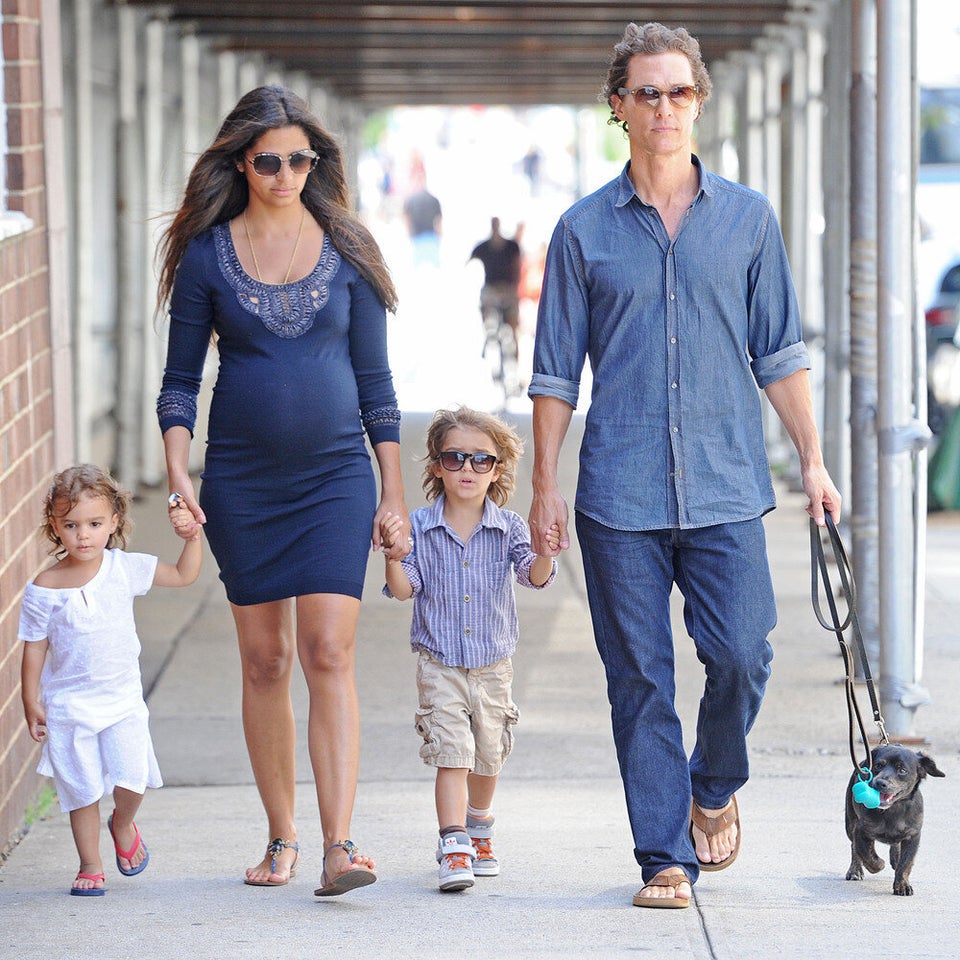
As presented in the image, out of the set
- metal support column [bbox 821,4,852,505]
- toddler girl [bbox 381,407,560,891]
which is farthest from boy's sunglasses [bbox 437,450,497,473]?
metal support column [bbox 821,4,852,505]

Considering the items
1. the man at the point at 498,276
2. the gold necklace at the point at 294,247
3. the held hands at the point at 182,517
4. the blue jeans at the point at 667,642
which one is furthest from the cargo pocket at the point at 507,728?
the man at the point at 498,276

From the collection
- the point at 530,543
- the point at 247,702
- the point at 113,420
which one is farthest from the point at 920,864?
the point at 113,420

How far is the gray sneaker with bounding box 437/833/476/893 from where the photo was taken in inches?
171

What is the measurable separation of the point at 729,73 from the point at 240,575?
14649 millimetres

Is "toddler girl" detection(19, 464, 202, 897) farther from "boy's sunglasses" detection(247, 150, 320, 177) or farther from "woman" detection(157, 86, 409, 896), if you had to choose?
"boy's sunglasses" detection(247, 150, 320, 177)

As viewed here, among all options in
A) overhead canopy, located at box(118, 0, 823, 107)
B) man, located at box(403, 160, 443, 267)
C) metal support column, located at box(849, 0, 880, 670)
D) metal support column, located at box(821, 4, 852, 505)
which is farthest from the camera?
man, located at box(403, 160, 443, 267)

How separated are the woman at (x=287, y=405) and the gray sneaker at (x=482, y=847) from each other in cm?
46

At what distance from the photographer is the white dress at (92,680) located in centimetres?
423

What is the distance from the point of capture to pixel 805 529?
11.1 m

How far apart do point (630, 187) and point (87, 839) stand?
2.03 metres

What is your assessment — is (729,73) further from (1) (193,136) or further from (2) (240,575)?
(2) (240,575)

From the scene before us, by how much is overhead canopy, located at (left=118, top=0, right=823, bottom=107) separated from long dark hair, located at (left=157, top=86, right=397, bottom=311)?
24.2 feet

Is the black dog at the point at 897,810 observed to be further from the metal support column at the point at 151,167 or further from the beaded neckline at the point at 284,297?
the metal support column at the point at 151,167

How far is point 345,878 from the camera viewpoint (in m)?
4.09
